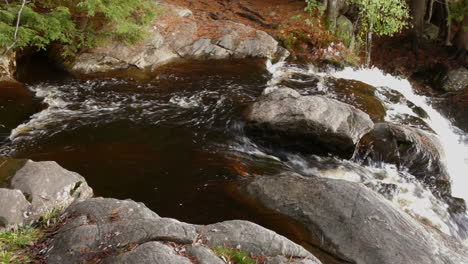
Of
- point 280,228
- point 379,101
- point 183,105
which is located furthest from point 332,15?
point 280,228

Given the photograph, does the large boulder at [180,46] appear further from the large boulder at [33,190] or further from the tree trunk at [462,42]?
the tree trunk at [462,42]

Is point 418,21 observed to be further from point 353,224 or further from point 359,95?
point 353,224

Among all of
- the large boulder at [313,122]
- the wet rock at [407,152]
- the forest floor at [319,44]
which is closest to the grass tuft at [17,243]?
the large boulder at [313,122]

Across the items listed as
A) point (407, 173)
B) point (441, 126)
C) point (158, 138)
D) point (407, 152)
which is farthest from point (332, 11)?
point (158, 138)

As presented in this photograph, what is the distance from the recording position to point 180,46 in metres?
12.4

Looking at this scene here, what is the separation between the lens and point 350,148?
765 centimetres

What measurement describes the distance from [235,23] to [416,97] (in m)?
7.39

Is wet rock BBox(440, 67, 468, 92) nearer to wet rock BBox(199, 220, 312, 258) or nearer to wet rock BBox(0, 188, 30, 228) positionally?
wet rock BBox(199, 220, 312, 258)

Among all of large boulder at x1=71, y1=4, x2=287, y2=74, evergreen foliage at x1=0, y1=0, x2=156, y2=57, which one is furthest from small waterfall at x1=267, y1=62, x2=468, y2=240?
evergreen foliage at x1=0, y1=0, x2=156, y2=57

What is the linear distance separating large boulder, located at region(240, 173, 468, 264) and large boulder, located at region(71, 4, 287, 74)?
24.6 ft

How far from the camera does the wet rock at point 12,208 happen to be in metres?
3.98

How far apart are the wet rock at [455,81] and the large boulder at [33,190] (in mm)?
13585

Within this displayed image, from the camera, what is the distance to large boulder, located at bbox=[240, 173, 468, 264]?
451 centimetres

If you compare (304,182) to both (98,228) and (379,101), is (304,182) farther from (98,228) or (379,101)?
(379,101)
